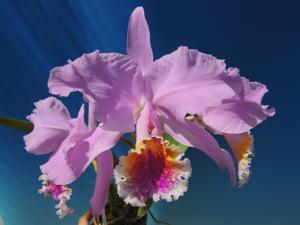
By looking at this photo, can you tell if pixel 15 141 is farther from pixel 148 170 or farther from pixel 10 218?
pixel 148 170

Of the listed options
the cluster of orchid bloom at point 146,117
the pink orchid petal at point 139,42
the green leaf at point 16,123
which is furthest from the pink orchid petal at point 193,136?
the green leaf at point 16,123

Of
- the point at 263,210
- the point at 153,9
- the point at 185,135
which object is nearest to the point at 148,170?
the point at 185,135

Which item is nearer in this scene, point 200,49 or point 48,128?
point 48,128

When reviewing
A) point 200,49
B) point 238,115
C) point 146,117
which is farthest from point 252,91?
point 200,49

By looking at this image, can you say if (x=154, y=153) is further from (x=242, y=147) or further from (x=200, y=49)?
(x=200, y=49)

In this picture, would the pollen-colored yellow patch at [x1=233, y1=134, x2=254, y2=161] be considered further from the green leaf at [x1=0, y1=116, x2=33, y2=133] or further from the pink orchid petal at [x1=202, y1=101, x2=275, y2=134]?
the green leaf at [x1=0, y1=116, x2=33, y2=133]
